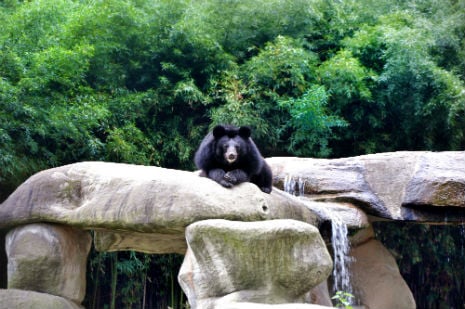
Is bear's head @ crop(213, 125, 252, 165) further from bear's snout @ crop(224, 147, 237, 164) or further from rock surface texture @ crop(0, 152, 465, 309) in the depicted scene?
rock surface texture @ crop(0, 152, 465, 309)

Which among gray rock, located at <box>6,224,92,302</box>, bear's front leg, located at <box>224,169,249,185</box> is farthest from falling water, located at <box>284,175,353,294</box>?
gray rock, located at <box>6,224,92,302</box>

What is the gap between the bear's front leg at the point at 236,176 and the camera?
6.36 meters

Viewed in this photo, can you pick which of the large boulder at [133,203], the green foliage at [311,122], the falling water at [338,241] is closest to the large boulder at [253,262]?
the large boulder at [133,203]

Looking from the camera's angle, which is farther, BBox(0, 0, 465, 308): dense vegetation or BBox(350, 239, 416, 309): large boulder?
BBox(0, 0, 465, 308): dense vegetation

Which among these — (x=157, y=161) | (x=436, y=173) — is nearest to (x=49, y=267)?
(x=157, y=161)

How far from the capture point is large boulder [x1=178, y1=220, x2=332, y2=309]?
18.0 ft

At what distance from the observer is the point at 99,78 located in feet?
31.3

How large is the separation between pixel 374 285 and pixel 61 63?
4.69 m

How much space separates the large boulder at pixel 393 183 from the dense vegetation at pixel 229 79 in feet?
6.12

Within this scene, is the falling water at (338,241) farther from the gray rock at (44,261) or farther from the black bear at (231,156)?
the gray rock at (44,261)

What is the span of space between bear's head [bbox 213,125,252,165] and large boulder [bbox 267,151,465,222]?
142cm

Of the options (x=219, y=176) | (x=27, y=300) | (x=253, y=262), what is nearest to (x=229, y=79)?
(x=219, y=176)

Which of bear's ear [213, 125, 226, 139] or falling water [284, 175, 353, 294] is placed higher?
bear's ear [213, 125, 226, 139]

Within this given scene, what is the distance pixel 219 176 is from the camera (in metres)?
6.45
